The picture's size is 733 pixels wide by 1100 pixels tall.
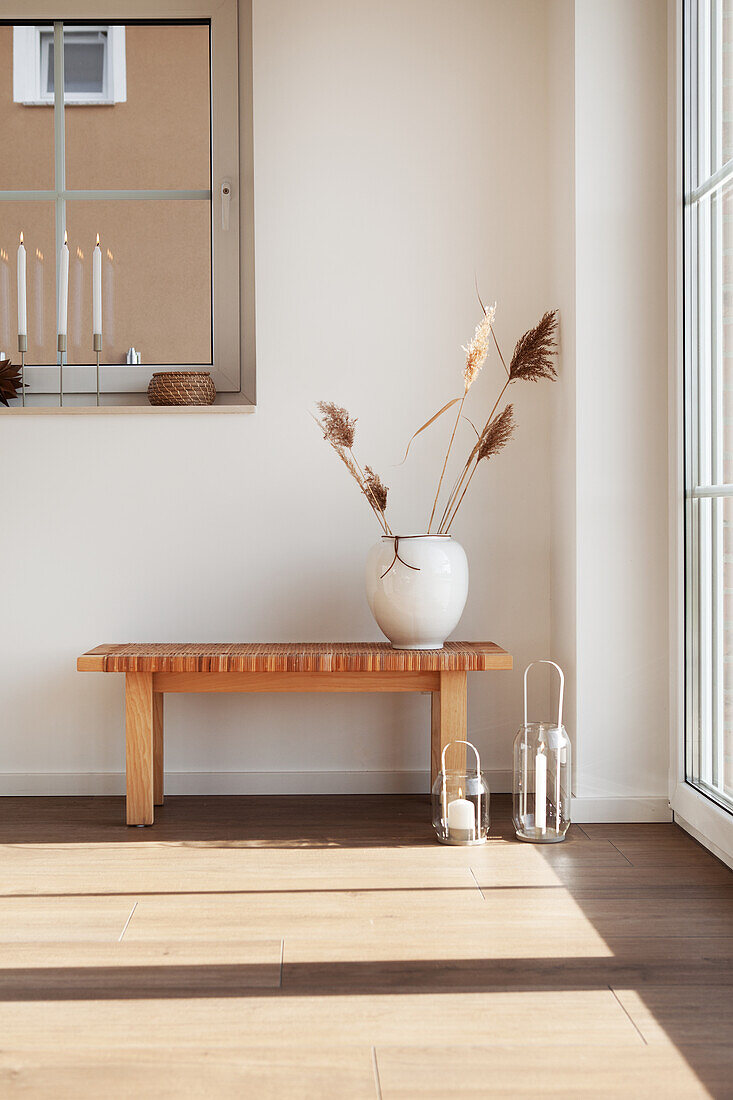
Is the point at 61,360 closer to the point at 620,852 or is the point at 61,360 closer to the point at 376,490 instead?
the point at 376,490

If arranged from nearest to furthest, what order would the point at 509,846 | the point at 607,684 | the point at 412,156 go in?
1. the point at 509,846
2. the point at 607,684
3. the point at 412,156

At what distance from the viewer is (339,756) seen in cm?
273

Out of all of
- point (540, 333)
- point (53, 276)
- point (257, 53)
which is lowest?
point (540, 333)

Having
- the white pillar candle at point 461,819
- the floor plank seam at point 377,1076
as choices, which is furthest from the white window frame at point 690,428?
the floor plank seam at point 377,1076

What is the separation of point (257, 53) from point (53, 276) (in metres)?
0.88

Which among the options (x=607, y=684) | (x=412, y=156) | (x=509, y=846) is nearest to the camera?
(x=509, y=846)

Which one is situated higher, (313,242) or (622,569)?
(313,242)

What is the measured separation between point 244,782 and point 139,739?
18.4 inches

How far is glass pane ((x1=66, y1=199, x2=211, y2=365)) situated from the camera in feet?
9.32

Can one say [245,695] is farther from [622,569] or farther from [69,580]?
[622,569]

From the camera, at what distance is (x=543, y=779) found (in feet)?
7.13

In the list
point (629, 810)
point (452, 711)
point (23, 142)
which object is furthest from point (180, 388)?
point (629, 810)

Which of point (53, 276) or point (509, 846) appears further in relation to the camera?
point (53, 276)

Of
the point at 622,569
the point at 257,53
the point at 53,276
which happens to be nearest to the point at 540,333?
the point at 622,569
